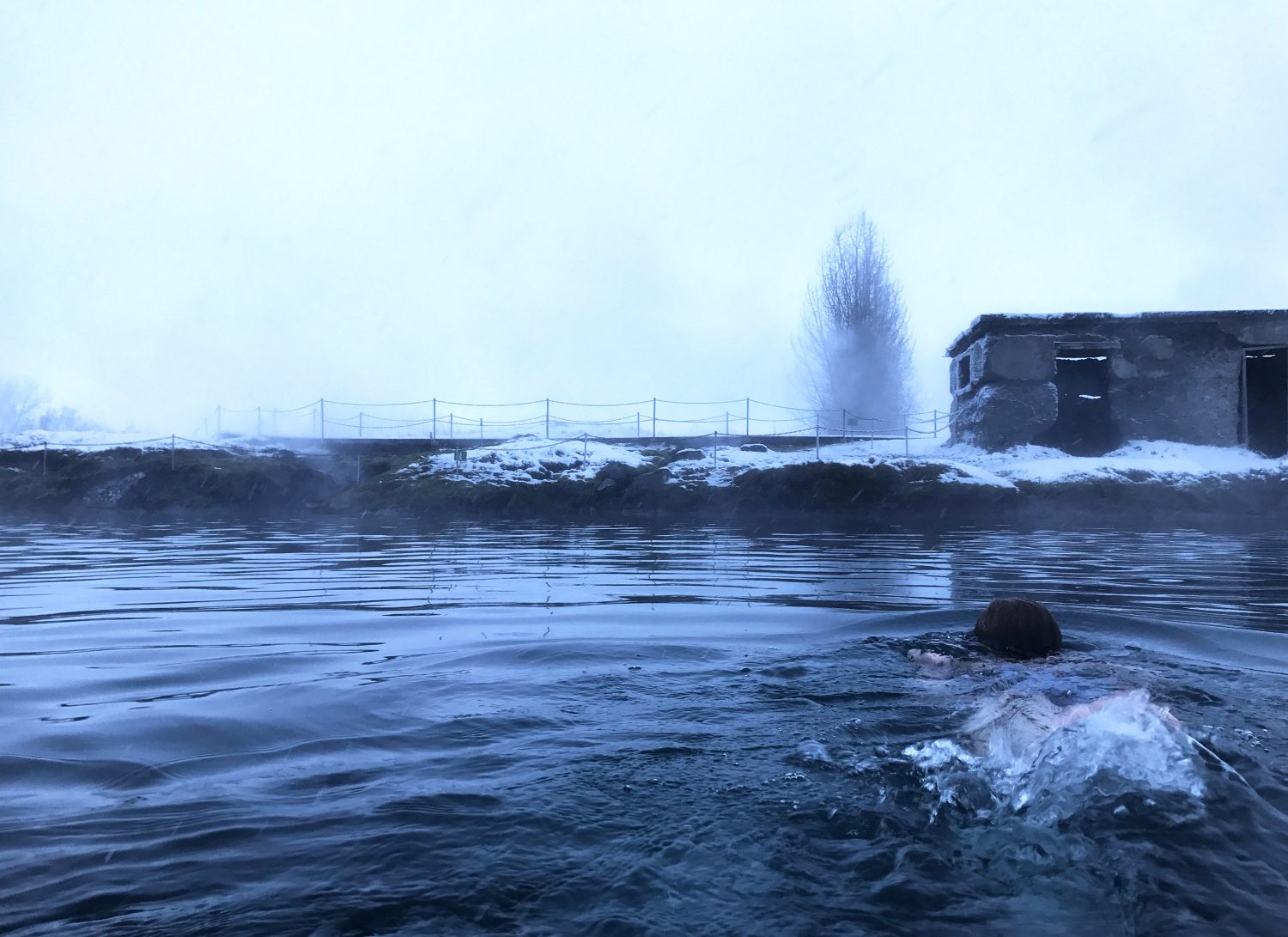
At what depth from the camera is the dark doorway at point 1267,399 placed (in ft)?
65.7

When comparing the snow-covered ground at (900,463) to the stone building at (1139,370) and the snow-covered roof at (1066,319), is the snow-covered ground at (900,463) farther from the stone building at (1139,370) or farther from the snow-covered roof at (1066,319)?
the snow-covered roof at (1066,319)

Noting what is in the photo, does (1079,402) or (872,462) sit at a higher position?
(1079,402)

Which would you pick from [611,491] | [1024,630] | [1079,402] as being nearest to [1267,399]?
[1079,402]

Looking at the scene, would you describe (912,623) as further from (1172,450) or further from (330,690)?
(1172,450)

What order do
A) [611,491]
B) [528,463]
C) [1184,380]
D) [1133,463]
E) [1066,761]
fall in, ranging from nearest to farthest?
[1066,761] < [1133,463] < [611,491] < [528,463] < [1184,380]

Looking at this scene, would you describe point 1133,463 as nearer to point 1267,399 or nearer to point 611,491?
point 1267,399

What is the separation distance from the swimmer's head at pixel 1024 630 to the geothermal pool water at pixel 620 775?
0.16 m

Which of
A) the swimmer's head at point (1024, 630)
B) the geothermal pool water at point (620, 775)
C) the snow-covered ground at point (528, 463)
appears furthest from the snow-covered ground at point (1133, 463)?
the swimmer's head at point (1024, 630)

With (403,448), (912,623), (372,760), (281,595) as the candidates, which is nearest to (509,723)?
(372,760)

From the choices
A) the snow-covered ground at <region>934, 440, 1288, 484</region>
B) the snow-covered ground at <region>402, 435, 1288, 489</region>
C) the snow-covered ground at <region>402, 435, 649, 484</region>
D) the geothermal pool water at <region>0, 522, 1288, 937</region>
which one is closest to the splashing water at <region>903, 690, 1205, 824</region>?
the geothermal pool water at <region>0, 522, 1288, 937</region>

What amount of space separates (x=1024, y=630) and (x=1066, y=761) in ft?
5.94

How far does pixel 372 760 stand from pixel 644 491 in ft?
51.4

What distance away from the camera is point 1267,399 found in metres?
21.0

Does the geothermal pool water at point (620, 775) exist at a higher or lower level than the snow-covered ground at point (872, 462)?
lower
